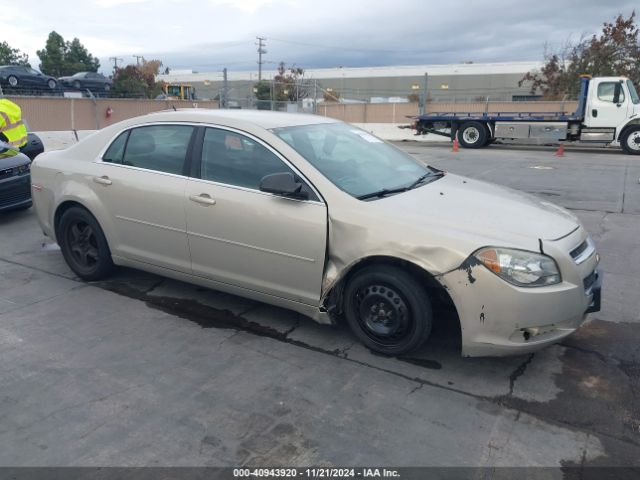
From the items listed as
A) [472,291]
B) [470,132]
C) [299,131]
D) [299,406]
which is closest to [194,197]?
[299,131]

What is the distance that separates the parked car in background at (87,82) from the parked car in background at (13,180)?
29121 millimetres

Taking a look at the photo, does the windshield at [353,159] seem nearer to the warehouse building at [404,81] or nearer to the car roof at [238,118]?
the car roof at [238,118]

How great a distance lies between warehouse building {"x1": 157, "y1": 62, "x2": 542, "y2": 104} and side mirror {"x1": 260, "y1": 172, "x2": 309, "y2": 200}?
54.4 meters

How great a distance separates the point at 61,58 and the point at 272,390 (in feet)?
235

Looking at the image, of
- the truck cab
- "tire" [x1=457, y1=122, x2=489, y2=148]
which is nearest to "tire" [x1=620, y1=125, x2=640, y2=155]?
the truck cab

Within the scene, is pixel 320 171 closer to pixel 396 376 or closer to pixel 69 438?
pixel 396 376

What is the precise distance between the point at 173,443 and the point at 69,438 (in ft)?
1.82

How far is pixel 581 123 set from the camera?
18.8m

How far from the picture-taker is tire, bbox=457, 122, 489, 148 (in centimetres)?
2045

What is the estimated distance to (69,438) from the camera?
2770 millimetres

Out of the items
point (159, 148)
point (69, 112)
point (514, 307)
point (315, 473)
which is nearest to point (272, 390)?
point (315, 473)

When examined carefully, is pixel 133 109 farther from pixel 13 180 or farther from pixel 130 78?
pixel 130 78

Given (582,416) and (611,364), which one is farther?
(611,364)

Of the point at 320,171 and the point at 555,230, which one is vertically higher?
the point at 320,171
